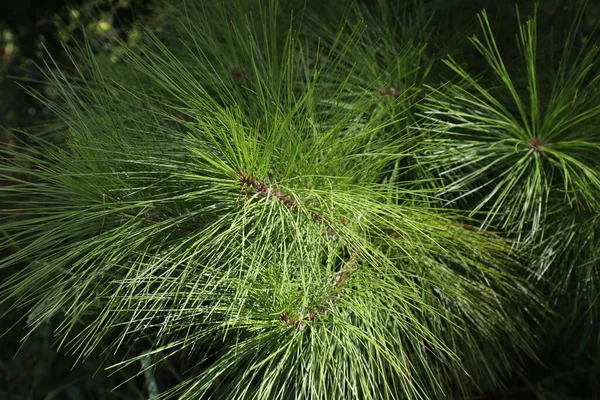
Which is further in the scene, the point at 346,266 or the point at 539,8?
the point at 539,8

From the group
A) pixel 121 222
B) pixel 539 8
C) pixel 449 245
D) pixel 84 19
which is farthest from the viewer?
pixel 84 19

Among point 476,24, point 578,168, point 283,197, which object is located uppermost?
point 476,24

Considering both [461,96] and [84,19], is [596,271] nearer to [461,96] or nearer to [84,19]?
[461,96]

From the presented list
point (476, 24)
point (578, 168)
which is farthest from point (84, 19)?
point (578, 168)

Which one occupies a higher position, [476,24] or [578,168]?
[476,24]

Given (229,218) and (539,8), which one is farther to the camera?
(539,8)

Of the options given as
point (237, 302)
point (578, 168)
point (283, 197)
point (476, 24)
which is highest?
point (476, 24)

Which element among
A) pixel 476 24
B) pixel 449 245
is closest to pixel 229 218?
pixel 449 245

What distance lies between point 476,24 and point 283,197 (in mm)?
591

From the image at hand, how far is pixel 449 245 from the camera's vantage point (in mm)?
926

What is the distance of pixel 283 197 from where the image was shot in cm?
74

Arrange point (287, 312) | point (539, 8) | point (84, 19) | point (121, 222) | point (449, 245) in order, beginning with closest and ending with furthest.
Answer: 1. point (287, 312)
2. point (121, 222)
3. point (449, 245)
4. point (539, 8)
5. point (84, 19)

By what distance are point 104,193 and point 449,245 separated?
18.2 inches

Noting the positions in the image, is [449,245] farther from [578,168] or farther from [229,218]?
[229,218]
